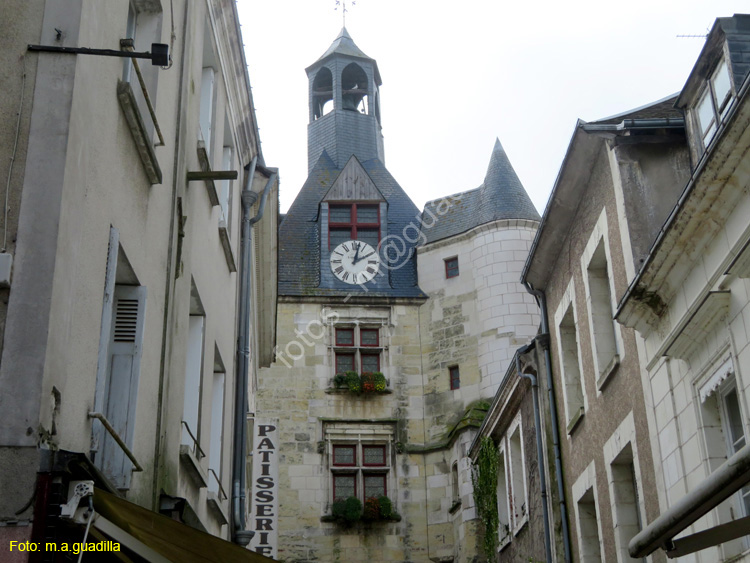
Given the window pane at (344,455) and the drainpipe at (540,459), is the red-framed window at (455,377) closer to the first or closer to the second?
the window pane at (344,455)

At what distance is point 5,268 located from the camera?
4.57 meters

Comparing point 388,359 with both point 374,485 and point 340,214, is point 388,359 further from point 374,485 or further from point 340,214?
point 340,214

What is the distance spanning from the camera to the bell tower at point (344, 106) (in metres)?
33.1

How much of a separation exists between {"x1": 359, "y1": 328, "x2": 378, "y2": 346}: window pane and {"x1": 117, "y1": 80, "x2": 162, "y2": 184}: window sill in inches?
782

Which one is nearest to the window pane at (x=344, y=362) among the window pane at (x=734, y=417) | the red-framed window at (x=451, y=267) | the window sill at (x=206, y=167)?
the red-framed window at (x=451, y=267)

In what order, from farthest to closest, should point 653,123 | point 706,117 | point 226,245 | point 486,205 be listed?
point 486,205 < point 226,245 < point 653,123 < point 706,117

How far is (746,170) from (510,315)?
1861 cm

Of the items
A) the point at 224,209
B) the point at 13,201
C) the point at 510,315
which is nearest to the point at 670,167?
the point at 224,209

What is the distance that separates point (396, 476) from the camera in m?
25.2

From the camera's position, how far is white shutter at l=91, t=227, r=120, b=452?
18.0 feet

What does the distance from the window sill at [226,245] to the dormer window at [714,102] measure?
4.65 meters

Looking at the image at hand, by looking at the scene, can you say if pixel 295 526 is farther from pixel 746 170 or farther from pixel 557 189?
pixel 746 170

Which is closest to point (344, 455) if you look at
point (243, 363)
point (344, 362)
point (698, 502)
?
point (344, 362)

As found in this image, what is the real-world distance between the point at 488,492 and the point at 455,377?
8.91m
